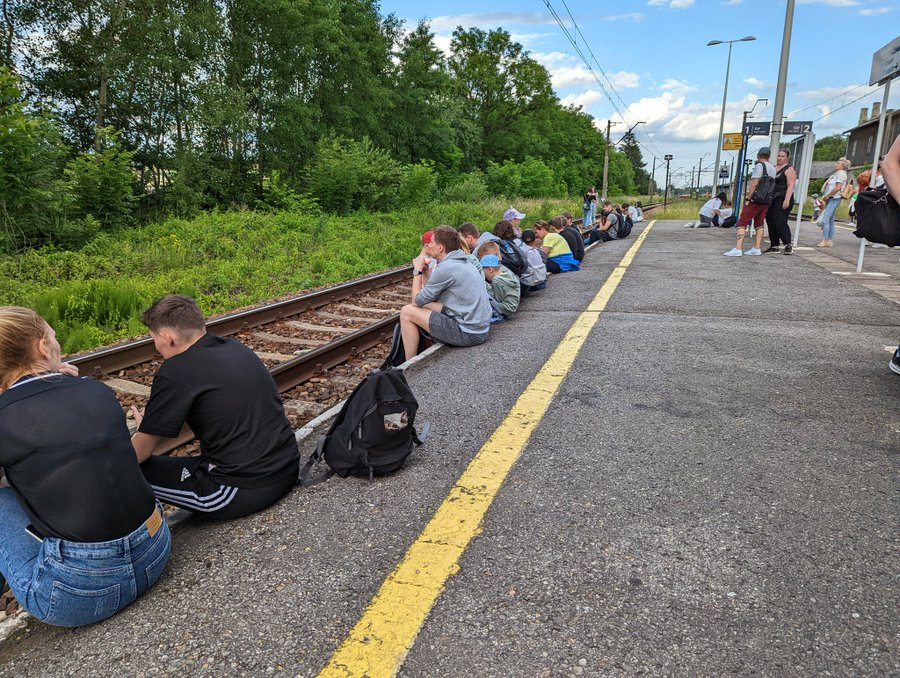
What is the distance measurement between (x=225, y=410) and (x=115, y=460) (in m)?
0.59

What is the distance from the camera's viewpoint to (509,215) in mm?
9227

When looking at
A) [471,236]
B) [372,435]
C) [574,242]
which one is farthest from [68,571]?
[574,242]

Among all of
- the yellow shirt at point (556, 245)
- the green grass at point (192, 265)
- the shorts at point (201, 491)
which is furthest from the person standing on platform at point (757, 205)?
the shorts at point (201, 491)

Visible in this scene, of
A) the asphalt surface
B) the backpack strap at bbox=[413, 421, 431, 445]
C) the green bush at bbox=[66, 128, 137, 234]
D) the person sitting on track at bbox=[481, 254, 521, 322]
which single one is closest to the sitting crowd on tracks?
the asphalt surface

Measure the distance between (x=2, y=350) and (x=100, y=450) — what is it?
51cm

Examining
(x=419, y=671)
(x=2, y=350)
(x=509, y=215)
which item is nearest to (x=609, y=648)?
(x=419, y=671)

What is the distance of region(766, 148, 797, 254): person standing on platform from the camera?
11.4 metres

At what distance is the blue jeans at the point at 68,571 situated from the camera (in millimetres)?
Result: 2141

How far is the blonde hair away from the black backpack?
6480 mm

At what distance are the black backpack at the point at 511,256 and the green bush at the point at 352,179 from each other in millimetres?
14725

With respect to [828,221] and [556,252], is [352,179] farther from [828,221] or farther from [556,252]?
[828,221]

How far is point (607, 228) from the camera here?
58.8 ft

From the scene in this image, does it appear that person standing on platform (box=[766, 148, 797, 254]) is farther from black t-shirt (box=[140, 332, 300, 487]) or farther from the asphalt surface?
black t-shirt (box=[140, 332, 300, 487])

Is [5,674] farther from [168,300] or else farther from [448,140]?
[448,140]
